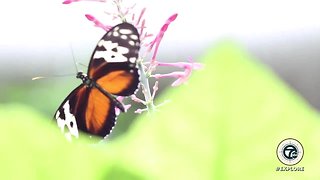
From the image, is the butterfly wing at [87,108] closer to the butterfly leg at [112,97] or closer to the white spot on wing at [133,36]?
the butterfly leg at [112,97]

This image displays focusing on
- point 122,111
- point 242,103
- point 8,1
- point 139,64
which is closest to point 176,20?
point 139,64

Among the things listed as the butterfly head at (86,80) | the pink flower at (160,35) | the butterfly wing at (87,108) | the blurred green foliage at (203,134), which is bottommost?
the butterfly wing at (87,108)

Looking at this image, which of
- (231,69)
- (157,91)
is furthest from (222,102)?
(157,91)

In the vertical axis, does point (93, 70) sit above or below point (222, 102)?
below

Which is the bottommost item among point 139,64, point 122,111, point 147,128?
point 122,111

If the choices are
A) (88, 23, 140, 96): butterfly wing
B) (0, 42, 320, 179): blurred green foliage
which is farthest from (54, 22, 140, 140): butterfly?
(0, 42, 320, 179): blurred green foliage

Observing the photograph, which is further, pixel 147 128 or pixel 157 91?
pixel 157 91

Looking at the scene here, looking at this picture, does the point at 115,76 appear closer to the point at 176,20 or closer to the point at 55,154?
the point at 176,20

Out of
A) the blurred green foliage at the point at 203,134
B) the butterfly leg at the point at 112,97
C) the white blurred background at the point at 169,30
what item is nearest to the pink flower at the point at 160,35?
the white blurred background at the point at 169,30
